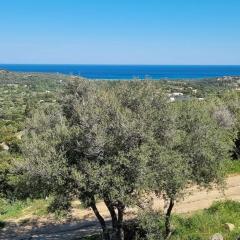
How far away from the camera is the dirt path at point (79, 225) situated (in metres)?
30.5

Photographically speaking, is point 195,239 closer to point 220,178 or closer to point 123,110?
point 220,178

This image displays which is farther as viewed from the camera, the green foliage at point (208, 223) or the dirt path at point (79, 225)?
the dirt path at point (79, 225)

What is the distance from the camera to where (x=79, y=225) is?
31.6 m

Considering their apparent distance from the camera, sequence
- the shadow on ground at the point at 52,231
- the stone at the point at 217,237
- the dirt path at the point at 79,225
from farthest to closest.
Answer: the dirt path at the point at 79,225 → the shadow on ground at the point at 52,231 → the stone at the point at 217,237

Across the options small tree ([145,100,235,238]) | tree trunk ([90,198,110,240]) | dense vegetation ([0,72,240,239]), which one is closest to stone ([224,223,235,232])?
dense vegetation ([0,72,240,239])

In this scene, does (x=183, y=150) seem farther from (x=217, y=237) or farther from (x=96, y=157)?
(x=217, y=237)

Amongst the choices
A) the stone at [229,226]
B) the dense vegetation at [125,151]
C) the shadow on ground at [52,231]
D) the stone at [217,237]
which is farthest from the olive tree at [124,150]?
the shadow on ground at [52,231]

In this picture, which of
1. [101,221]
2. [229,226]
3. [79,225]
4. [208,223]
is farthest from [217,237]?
[79,225]

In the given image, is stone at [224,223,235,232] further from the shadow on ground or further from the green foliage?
the shadow on ground

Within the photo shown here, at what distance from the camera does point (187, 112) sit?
23.0m

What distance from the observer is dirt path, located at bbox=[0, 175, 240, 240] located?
30.5m

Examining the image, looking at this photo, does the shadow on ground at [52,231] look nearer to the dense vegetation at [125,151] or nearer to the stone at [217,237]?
the dense vegetation at [125,151]

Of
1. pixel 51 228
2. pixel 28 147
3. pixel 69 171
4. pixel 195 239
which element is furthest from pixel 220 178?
pixel 51 228

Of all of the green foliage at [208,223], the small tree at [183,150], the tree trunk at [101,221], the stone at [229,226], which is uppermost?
the small tree at [183,150]
